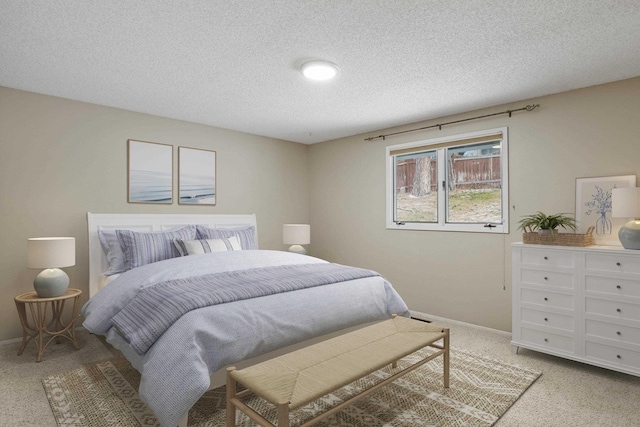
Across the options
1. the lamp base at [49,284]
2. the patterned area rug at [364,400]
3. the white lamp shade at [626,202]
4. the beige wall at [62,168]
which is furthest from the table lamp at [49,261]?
the white lamp shade at [626,202]

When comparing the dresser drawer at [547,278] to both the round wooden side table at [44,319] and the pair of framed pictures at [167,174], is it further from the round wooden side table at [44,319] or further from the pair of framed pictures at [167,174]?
the round wooden side table at [44,319]

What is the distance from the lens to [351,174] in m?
5.09

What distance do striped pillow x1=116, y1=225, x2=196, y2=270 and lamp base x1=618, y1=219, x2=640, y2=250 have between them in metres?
3.77

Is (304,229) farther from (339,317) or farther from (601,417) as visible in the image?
(601,417)

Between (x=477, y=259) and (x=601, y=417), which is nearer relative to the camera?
(x=601, y=417)

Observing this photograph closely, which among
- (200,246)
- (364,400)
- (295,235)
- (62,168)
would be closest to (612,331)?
(364,400)

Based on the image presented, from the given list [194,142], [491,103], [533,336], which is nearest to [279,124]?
[194,142]

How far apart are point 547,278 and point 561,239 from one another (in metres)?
0.34

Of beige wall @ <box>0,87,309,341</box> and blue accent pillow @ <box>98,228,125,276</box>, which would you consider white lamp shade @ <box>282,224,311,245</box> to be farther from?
blue accent pillow @ <box>98,228,125,276</box>

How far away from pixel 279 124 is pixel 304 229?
1.39 metres

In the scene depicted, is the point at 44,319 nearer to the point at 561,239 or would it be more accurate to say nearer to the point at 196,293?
the point at 196,293

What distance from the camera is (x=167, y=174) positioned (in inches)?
165

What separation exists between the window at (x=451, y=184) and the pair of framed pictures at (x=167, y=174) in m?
2.28

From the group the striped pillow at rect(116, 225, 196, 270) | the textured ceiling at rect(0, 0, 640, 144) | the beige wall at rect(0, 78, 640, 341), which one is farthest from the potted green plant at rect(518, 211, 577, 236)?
the striped pillow at rect(116, 225, 196, 270)
